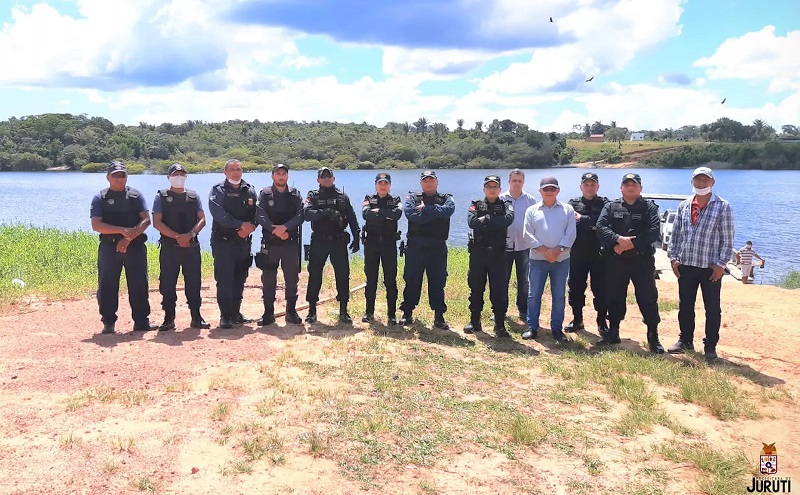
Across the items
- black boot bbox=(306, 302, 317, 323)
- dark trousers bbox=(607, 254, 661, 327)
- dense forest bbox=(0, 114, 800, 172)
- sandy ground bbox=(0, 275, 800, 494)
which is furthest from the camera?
dense forest bbox=(0, 114, 800, 172)

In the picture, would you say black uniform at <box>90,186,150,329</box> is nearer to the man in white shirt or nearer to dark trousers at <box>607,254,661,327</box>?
the man in white shirt

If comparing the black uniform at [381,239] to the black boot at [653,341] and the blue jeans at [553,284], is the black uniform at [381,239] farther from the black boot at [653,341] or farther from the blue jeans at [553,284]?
the black boot at [653,341]

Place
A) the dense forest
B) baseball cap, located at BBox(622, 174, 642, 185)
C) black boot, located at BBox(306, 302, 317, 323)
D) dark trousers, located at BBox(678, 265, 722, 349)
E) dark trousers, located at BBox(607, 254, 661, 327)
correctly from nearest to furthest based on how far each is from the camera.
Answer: dark trousers, located at BBox(678, 265, 722, 349)
baseball cap, located at BBox(622, 174, 642, 185)
dark trousers, located at BBox(607, 254, 661, 327)
black boot, located at BBox(306, 302, 317, 323)
the dense forest

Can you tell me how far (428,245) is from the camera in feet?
23.8

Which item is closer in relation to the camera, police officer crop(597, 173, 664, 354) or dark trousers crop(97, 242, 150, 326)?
police officer crop(597, 173, 664, 354)

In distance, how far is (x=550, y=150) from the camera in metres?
86.9

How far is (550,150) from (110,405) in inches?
3450

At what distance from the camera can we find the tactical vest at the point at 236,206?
7008 mm

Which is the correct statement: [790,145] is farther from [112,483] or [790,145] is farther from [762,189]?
[112,483]

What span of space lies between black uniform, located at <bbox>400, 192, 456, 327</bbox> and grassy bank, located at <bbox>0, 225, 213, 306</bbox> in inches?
218

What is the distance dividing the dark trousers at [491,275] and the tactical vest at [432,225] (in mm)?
473

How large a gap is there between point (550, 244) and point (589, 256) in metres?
0.77

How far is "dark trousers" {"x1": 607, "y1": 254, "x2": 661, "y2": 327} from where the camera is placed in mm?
6555

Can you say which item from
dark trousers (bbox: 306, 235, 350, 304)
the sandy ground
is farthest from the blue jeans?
dark trousers (bbox: 306, 235, 350, 304)
